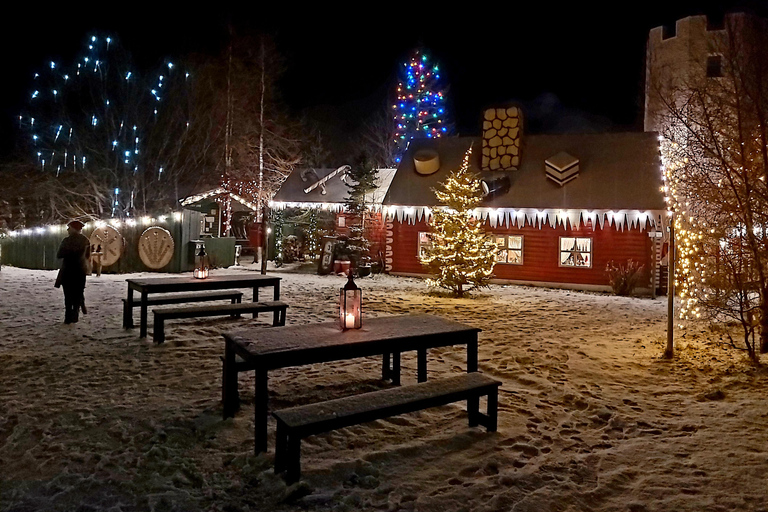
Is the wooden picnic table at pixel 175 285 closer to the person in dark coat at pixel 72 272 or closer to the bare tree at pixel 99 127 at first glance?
the person in dark coat at pixel 72 272

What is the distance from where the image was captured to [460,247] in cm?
1565

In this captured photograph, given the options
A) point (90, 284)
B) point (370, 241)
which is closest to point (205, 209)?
point (370, 241)

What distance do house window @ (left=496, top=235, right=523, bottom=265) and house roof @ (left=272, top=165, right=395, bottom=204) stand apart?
5846mm

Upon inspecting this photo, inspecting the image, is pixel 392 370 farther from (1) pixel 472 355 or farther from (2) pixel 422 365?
(1) pixel 472 355

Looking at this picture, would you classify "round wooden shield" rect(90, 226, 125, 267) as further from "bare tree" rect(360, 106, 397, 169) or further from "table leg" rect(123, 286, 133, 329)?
"bare tree" rect(360, 106, 397, 169)

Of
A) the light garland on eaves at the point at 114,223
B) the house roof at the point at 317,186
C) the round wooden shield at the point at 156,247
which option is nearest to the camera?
the round wooden shield at the point at 156,247

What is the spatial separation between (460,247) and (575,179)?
20.2ft

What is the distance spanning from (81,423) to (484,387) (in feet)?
12.0

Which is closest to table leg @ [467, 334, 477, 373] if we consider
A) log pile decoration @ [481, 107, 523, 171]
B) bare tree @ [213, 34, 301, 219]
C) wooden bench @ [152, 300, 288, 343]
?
wooden bench @ [152, 300, 288, 343]

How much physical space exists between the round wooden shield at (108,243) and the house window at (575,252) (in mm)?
14649

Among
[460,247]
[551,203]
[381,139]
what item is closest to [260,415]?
[460,247]

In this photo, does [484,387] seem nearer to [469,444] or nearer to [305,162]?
[469,444]

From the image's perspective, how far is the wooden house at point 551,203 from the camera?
724 inches

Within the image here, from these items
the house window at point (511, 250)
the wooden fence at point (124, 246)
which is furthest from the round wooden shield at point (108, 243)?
the house window at point (511, 250)
